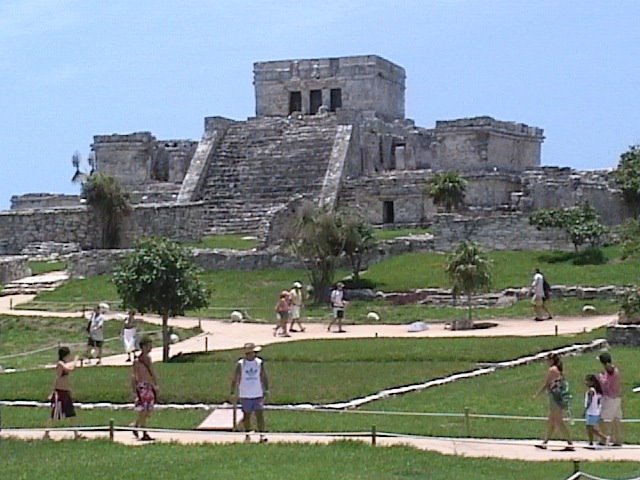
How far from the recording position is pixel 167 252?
2811 cm

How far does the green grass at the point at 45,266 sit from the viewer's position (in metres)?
46.1

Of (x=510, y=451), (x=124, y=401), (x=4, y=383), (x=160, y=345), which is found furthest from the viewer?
(x=160, y=345)

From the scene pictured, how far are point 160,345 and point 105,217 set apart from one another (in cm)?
1940

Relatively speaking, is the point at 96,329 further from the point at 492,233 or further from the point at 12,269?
the point at 492,233

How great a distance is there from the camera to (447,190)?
4647 centimetres

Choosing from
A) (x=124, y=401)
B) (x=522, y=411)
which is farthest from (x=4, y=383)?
(x=522, y=411)

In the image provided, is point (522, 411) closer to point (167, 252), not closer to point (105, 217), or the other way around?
point (167, 252)

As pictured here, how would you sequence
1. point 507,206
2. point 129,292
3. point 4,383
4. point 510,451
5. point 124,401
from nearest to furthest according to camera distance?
point 510,451
point 124,401
point 4,383
point 129,292
point 507,206

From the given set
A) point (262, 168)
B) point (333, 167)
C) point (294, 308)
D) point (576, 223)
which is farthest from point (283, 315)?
point (262, 168)

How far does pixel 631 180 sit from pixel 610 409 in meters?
28.3

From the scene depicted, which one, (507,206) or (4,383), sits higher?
(507,206)

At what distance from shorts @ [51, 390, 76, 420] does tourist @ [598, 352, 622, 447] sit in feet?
21.4

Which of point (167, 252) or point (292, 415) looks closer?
point (292, 415)

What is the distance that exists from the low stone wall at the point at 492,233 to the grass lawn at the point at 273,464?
27.8 metres
